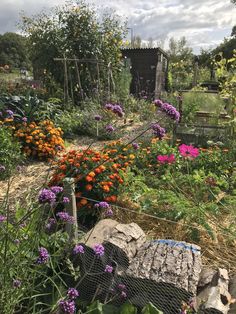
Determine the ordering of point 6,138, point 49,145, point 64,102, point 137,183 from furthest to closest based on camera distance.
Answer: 1. point 64,102
2. point 49,145
3. point 6,138
4. point 137,183

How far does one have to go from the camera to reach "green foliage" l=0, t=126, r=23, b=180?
4770 mm

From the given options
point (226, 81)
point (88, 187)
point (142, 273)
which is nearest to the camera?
point (142, 273)

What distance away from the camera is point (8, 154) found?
4.90 m

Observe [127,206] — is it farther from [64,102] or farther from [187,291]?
[64,102]

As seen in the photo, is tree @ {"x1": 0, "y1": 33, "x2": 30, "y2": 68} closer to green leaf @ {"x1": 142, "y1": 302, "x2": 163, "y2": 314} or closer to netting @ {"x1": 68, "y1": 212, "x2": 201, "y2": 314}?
netting @ {"x1": 68, "y1": 212, "x2": 201, "y2": 314}

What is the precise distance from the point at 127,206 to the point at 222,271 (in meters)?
1.26

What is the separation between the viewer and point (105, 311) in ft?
7.18

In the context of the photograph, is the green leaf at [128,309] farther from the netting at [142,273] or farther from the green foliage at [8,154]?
the green foliage at [8,154]

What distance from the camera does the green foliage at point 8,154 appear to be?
4.77 meters

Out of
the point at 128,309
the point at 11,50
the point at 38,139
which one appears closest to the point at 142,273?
the point at 128,309

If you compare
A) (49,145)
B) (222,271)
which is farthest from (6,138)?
(222,271)

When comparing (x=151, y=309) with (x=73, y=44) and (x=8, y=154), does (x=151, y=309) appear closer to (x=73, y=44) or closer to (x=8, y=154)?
(x=8, y=154)

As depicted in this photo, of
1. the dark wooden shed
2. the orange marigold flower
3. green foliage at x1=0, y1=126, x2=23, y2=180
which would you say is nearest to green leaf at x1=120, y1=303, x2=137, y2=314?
the orange marigold flower

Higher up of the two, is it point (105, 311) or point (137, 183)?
point (137, 183)
